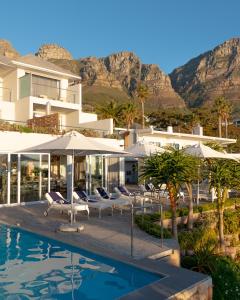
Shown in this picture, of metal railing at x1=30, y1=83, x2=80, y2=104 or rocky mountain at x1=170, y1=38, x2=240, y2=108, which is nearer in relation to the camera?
metal railing at x1=30, y1=83, x2=80, y2=104

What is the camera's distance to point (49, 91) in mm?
27484

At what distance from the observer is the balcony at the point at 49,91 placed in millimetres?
25688

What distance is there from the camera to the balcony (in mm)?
25688

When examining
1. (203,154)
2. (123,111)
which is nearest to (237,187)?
(203,154)

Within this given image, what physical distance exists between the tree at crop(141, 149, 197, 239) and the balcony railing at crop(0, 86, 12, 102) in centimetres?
Answer: 1696

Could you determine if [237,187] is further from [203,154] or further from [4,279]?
[4,279]

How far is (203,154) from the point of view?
52.4 feet

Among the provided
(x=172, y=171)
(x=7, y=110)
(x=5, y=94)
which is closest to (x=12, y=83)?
(x=5, y=94)

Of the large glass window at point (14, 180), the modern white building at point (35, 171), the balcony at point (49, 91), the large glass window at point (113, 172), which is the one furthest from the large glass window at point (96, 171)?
the balcony at point (49, 91)

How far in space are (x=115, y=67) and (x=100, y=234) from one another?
176 m

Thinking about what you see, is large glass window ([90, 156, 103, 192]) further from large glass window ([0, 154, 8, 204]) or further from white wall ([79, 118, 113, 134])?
large glass window ([0, 154, 8, 204])

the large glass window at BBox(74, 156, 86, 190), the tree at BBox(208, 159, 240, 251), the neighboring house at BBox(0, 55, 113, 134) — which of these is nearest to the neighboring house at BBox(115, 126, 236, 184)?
the neighboring house at BBox(0, 55, 113, 134)

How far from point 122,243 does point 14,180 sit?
31.8 ft

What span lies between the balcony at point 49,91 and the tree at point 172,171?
50.7ft
